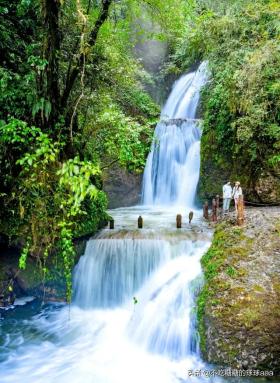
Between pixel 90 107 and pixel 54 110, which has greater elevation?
pixel 90 107

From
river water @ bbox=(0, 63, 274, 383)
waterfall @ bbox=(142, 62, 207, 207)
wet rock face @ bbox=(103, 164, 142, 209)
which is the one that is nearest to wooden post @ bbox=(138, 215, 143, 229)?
river water @ bbox=(0, 63, 274, 383)

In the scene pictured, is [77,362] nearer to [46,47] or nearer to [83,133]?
[83,133]

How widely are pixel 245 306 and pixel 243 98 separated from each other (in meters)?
7.46

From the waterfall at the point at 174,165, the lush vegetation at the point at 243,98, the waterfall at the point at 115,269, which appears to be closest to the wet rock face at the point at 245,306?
the waterfall at the point at 115,269

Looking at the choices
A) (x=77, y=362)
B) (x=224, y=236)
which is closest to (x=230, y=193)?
(x=224, y=236)

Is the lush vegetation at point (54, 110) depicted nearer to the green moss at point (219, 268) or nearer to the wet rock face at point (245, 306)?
the green moss at point (219, 268)

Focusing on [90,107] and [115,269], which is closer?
[115,269]

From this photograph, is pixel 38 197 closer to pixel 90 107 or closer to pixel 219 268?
pixel 90 107

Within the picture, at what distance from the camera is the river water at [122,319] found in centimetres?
621

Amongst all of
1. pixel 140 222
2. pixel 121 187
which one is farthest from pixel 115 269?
pixel 121 187

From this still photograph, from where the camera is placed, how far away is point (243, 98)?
1138 centimetres

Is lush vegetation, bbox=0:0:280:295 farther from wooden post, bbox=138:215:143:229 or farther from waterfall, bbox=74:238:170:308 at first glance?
wooden post, bbox=138:215:143:229

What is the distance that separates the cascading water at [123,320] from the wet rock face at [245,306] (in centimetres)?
56

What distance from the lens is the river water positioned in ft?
20.4
